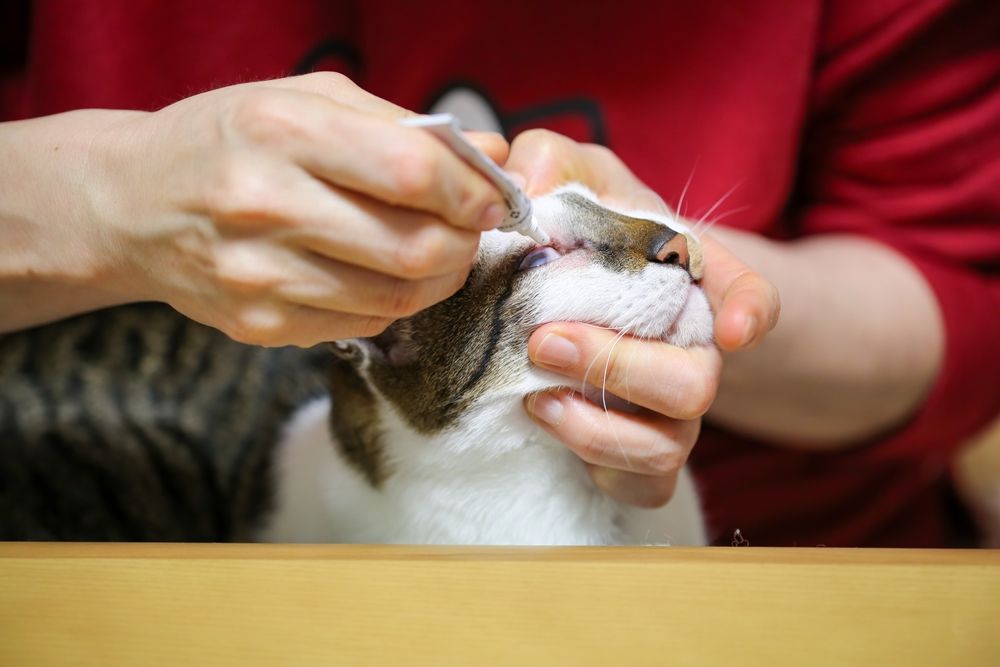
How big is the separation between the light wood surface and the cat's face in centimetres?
20

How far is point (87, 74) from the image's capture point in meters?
0.98

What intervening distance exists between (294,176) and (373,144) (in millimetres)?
58

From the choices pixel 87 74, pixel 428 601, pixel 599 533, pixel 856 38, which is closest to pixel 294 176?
pixel 428 601

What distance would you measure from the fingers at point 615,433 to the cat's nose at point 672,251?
14 cm

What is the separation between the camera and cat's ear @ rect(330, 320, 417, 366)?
0.78 m

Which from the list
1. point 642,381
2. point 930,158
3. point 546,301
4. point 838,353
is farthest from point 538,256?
point 930,158

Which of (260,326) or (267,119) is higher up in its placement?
(267,119)

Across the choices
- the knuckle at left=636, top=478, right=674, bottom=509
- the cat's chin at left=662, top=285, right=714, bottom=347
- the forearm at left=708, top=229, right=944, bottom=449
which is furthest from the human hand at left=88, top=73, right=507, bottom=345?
the forearm at left=708, top=229, right=944, bottom=449

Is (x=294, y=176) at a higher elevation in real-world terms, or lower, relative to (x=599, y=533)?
higher

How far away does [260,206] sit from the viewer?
1.63 feet

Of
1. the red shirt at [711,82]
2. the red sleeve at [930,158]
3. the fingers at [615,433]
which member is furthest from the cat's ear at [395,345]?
the red sleeve at [930,158]

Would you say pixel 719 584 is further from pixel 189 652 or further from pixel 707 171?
pixel 707 171

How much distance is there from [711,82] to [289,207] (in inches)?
29.0

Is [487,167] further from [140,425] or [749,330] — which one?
[140,425]
